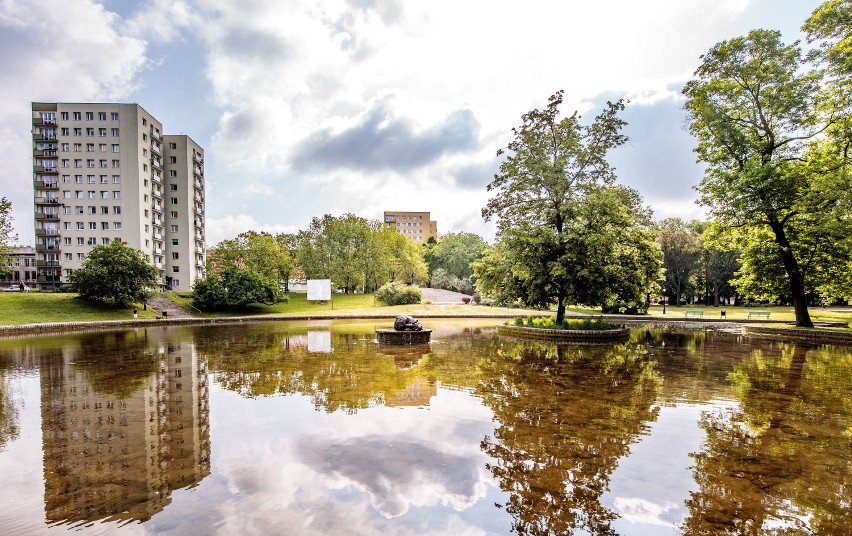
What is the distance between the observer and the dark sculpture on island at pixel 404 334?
745 inches

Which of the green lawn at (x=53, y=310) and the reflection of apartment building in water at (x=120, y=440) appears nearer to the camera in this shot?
the reflection of apartment building in water at (x=120, y=440)

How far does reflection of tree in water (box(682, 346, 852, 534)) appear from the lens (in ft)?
14.7

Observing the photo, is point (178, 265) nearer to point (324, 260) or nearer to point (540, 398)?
point (324, 260)

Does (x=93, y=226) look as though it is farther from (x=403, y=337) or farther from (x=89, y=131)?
(x=403, y=337)

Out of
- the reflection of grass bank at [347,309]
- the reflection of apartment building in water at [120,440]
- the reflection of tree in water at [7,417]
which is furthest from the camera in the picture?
the reflection of grass bank at [347,309]

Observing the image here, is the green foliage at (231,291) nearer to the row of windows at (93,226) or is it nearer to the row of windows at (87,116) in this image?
the row of windows at (93,226)

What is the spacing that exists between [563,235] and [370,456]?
58.4ft

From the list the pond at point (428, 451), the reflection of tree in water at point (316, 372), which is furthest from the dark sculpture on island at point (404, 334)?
the pond at point (428, 451)

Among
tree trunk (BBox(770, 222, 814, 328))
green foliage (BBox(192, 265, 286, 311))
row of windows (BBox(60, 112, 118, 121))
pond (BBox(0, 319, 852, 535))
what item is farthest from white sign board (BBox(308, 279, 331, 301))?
tree trunk (BBox(770, 222, 814, 328))

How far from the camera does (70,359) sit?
51.0ft

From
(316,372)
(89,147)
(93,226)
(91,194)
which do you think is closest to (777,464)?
(316,372)

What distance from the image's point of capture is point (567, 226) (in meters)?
22.1

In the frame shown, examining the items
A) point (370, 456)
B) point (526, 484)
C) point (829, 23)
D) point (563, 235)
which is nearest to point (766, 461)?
point (526, 484)

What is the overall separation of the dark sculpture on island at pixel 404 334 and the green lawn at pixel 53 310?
3138 cm
